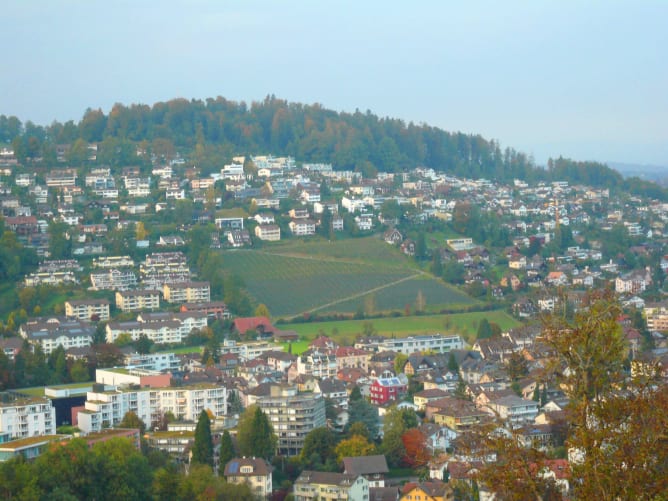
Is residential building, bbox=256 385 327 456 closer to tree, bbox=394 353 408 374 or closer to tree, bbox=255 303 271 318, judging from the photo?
tree, bbox=394 353 408 374

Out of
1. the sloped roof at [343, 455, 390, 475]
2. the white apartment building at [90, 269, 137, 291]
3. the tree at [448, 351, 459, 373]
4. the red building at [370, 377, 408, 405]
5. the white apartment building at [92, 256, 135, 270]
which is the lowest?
the red building at [370, 377, 408, 405]

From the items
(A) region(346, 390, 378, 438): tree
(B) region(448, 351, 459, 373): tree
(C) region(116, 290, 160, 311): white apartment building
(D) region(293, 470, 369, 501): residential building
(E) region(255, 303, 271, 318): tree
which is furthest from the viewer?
(C) region(116, 290, 160, 311): white apartment building

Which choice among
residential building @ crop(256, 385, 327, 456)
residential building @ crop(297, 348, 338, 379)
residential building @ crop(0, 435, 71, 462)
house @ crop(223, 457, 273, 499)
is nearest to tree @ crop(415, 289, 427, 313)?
residential building @ crop(297, 348, 338, 379)

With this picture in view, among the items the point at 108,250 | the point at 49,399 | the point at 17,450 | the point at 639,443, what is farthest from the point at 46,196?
the point at 639,443

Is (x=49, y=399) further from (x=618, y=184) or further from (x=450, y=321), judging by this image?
(x=618, y=184)

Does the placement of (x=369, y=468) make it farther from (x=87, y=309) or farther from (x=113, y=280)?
(x=113, y=280)

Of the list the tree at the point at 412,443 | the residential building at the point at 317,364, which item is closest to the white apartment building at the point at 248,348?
the residential building at the point at 317,364
